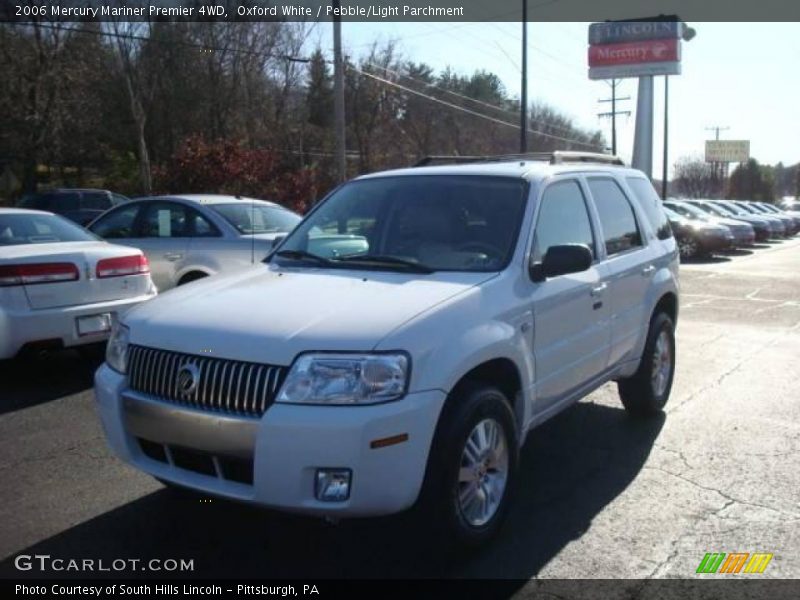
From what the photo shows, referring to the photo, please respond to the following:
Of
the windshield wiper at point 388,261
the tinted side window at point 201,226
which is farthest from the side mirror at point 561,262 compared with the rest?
the tinted side window at point 201,226

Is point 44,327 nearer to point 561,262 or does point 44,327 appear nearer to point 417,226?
point 417,226

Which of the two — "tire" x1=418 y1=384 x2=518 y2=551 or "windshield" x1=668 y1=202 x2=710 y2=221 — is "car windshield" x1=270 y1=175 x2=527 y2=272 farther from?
"windshield" x1=668 y1=202 x2=710 y2=221

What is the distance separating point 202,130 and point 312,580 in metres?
45.2

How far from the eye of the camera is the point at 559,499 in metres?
4.48

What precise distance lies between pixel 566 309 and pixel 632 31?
44900 millimetres

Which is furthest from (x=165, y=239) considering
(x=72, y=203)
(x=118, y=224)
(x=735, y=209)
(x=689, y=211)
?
(x=735, y=209)

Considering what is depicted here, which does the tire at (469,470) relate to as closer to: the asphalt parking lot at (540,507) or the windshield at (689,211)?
the asphalt parking lot at (540,507)

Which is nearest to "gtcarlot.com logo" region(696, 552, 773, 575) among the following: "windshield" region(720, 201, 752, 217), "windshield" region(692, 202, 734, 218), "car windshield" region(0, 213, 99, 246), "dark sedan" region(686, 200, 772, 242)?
"car windshield" region(0, 213, 99, 246)

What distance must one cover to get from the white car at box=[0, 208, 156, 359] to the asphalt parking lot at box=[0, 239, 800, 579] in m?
0.53

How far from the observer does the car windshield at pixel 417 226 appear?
431 cm

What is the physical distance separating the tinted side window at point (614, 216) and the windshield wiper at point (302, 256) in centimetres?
193

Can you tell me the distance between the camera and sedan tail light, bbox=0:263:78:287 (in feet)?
21.2

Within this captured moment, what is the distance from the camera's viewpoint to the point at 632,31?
147 ft

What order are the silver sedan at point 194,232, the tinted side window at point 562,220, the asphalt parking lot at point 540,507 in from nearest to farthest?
1. the asphalt parking lot at point 540,507
2. the tinted side window at point 562,220
3. the silver sedan at point 194,232
